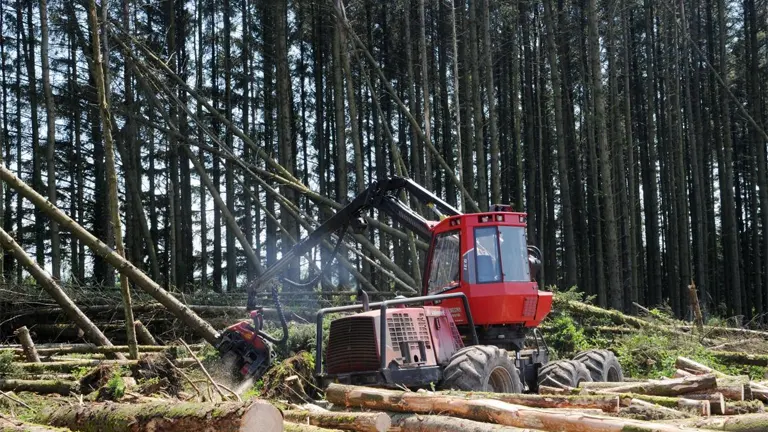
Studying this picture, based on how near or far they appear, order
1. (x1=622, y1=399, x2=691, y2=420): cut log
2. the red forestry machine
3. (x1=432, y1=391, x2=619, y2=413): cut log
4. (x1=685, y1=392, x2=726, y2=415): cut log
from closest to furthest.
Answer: (x1=622, y1=399, x2=691, y2=420): cut log
(x1=432, y1=391, x2=619, y2=413): cut log
(x1=685, y1=392, x2=726, y2=415): cut log
the red forestry machine

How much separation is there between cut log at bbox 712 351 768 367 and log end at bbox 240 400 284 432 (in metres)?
9.70

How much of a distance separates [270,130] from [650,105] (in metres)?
15.2

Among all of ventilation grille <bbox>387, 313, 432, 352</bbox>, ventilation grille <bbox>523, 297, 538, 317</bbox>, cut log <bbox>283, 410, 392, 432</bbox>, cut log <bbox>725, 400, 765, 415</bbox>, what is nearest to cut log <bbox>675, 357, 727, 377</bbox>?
ventilation grille <bbox>523, 297, 538, 317</bbox>

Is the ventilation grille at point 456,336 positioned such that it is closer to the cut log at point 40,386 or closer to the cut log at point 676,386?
the cut log at point 676,386

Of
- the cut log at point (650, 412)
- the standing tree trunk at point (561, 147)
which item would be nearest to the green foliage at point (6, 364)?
the cut log at point (650, 412)

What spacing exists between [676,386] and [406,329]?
9.91 ft

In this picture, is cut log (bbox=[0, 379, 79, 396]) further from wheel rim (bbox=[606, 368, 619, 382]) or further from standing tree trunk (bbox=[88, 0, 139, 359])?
wheel rim (bbox=[606, 368, 619, 382])

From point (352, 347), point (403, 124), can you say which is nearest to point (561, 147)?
point (403, 124)

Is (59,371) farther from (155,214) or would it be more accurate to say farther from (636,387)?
(155,214)

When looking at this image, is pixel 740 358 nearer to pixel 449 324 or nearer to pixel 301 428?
pixel 449 324

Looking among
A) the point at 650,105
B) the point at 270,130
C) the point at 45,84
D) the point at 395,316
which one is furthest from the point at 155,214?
the point at 395,316

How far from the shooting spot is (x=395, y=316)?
8359mm

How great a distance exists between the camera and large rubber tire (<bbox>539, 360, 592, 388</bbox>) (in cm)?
979

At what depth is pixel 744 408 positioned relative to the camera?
703 cm
